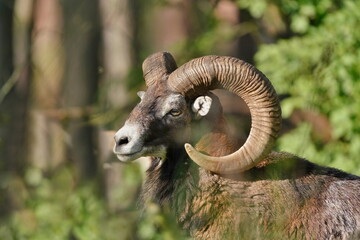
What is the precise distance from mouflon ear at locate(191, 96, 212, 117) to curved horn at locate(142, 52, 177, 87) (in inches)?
18.3

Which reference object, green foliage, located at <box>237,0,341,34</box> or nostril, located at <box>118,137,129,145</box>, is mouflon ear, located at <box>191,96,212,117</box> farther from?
green foliage, located at <box>237,0,341,34</box>

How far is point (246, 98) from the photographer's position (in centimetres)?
1031

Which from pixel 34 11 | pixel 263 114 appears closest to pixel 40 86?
pixel 34 11

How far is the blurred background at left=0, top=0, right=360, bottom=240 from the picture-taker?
42.5ft

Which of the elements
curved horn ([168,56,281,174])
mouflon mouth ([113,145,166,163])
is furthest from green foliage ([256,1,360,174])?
mouflon mouth ([113,145,166,163])

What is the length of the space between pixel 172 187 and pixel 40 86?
5079 mm

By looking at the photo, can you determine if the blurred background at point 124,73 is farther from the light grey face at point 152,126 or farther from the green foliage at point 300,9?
the light grey face at point 152,126

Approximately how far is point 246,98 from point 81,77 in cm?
526

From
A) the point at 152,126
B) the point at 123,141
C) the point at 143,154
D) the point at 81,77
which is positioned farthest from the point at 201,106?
the point at 81,77

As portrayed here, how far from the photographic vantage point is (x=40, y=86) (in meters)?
15.0

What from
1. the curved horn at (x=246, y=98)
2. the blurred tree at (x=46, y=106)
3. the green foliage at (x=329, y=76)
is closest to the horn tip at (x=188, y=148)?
the curved horn at (x=246, y=98)

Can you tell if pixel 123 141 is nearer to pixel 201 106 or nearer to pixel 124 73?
pixel 201 106

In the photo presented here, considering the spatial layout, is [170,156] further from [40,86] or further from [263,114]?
[40,86]

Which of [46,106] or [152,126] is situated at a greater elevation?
[152,126]
